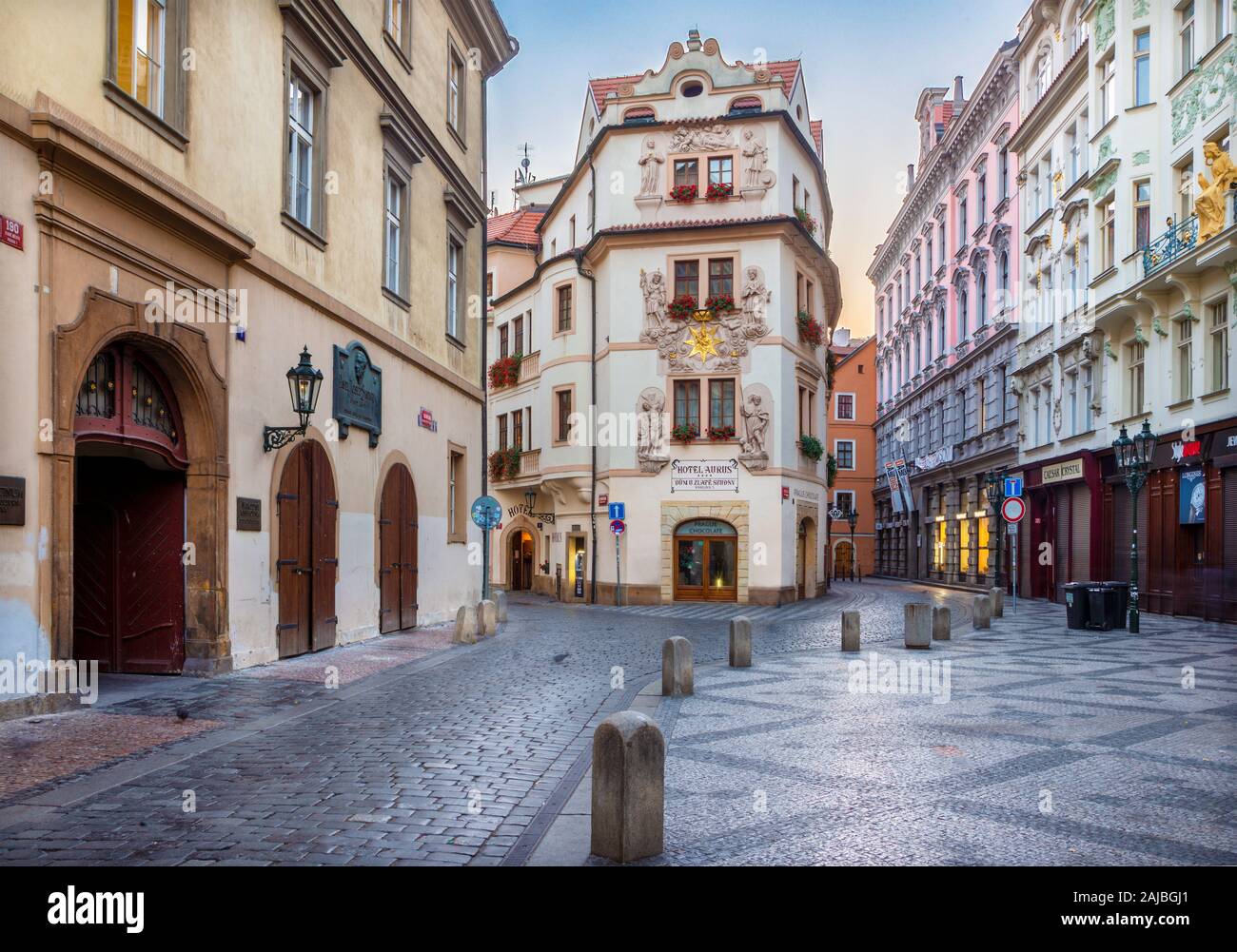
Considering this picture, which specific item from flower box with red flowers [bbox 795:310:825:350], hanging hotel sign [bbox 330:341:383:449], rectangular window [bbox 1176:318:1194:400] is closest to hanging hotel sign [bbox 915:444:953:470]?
flower box with red flowers [bbox 795:310:825:350]

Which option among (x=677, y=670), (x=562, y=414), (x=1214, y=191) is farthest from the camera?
(x=562, y=414)

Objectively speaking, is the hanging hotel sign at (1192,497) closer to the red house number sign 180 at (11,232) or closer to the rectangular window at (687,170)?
the rectangular window at (687,170)

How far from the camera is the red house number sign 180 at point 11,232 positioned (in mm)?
8719

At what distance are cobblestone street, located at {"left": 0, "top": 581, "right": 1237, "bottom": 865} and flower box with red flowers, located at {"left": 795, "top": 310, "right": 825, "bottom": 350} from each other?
21054 millimetres

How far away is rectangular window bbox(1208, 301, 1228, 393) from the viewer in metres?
23.1

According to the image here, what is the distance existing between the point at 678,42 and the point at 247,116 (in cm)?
2367

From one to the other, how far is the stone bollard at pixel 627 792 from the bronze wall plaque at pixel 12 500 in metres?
6.01

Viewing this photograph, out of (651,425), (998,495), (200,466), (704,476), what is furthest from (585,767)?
(998,495)

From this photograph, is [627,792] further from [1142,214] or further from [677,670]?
[1142,214]

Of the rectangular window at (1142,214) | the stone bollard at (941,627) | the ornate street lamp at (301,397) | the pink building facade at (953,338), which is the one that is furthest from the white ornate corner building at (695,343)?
the ornate street lamp at (301,397)

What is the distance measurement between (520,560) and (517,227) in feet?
46.9

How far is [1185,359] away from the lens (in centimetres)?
2502

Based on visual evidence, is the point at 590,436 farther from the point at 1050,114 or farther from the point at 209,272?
the point at 209,272
